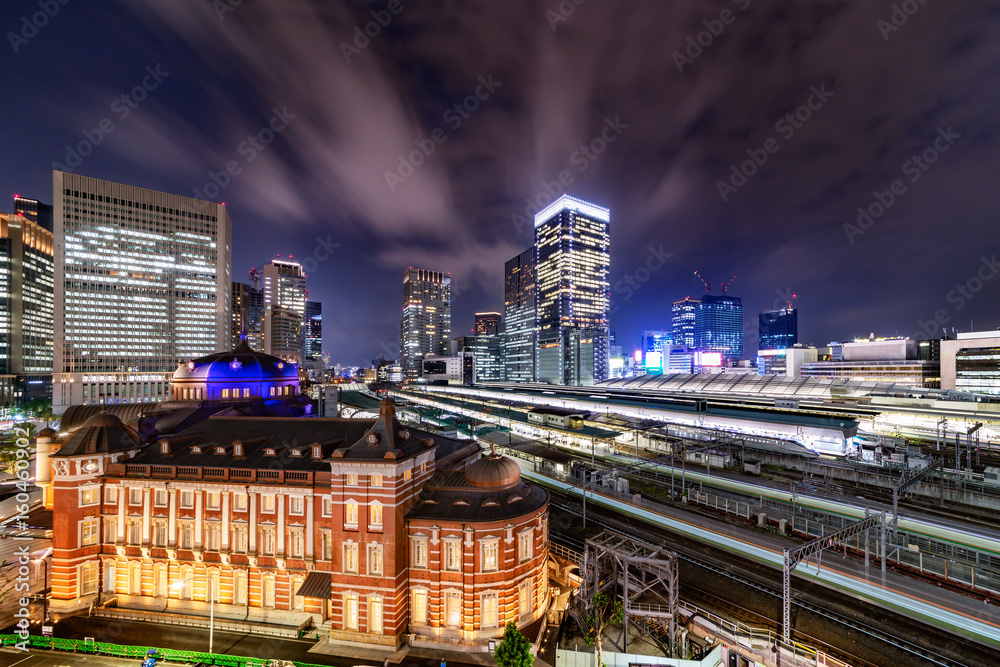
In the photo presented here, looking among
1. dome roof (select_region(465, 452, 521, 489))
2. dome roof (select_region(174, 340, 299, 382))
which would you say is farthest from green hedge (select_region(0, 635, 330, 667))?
dome roof (select_region(174, 340, 299, 382))

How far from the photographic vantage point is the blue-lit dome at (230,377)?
5931 cm

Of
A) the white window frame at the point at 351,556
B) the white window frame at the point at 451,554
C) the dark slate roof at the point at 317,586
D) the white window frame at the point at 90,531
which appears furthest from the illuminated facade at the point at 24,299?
the white window frame at the point at 451,554

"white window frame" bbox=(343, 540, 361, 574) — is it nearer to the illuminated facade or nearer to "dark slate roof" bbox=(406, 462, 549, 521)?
"dark slate roof" bbox=(406, 462, 549, 521)

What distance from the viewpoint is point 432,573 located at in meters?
30.5

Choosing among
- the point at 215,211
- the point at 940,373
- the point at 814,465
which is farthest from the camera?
the point at 215,211

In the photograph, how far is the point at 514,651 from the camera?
24.8m

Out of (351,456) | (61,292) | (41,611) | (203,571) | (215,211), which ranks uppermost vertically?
(215,211)

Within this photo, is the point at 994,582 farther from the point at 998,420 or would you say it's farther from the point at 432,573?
the point at 998,420

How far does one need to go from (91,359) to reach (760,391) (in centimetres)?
22829

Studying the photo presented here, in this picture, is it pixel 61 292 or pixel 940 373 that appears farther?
pixel 940 373

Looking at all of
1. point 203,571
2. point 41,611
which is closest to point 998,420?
point 203,571

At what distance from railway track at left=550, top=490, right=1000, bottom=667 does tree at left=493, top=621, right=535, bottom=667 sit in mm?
19423

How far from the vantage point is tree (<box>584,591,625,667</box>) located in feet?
89.8

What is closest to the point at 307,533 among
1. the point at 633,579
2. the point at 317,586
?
the point at 317,586
